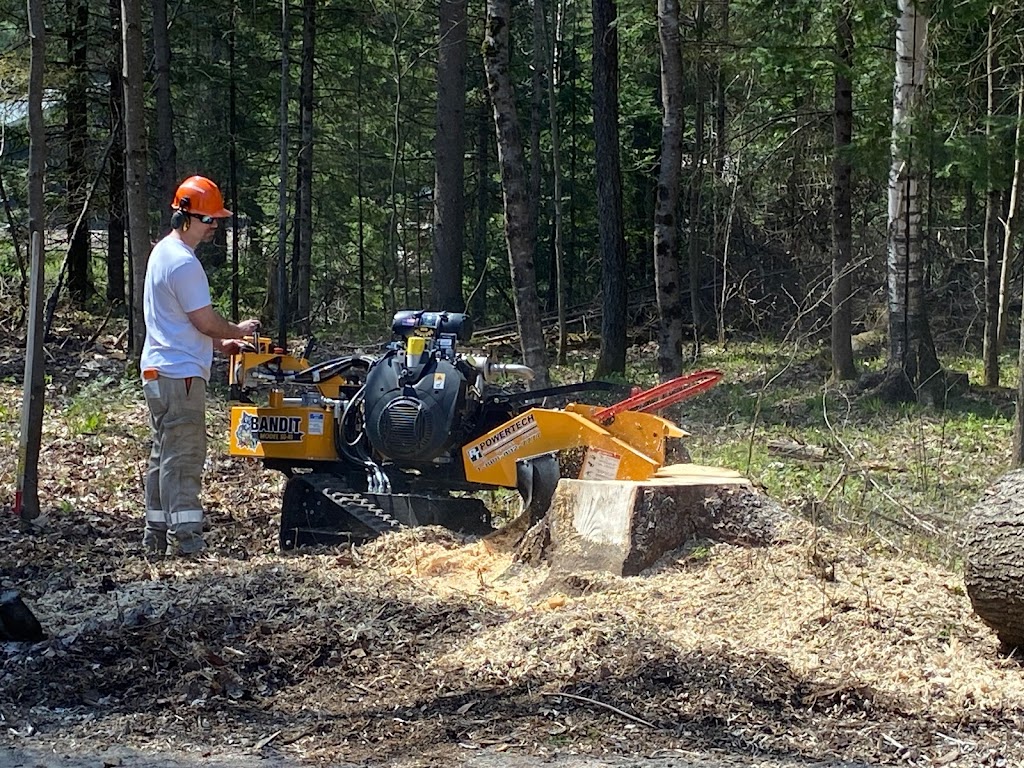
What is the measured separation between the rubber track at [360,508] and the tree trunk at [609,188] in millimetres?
10991

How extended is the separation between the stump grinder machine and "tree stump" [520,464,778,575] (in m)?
0.38

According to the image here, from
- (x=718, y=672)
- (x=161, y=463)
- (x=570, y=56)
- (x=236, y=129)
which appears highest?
(x=570, y=56)

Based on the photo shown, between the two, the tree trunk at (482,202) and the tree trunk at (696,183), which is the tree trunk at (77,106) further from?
the tree trunk at (482,202)

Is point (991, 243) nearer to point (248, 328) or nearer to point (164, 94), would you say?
point (164, 94)

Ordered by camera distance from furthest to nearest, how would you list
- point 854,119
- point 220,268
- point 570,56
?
point 570,56 < point 220,268 < point 854,119

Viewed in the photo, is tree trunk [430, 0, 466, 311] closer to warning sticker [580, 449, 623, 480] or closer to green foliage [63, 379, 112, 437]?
green foliage [63, 379, 112, 437]

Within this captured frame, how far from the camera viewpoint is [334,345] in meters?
21.5

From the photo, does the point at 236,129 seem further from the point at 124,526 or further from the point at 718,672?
the point at 718,672

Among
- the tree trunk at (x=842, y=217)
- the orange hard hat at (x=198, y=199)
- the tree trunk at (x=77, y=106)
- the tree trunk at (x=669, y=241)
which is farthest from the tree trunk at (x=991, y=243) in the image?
the tree trunk at (x=77, y=106)

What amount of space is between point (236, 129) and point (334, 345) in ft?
23.6

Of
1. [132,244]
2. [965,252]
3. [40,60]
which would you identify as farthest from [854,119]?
[40,60]

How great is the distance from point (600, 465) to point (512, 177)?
204 inches

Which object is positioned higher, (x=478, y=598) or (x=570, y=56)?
(x=570, y=56)

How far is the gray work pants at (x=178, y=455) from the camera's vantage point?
7.59m
